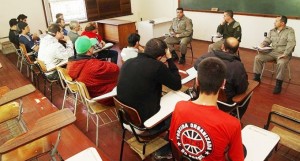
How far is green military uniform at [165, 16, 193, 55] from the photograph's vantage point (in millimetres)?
5227

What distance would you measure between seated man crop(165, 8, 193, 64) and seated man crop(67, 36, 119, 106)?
8.97ft

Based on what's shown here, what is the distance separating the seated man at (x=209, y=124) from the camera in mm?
1246

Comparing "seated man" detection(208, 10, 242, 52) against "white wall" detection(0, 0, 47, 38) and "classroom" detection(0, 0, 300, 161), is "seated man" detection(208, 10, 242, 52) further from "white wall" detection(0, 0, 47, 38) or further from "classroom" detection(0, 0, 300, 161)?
"white wall" detection(0, 0, 47, 38)

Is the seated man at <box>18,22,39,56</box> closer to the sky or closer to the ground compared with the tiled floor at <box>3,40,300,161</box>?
closer to the sky

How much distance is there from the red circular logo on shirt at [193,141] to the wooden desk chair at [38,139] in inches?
30.8

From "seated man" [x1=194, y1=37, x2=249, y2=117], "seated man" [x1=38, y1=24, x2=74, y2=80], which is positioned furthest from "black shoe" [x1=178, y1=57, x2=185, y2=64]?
"seated man" [x1=194, y1=37, x2=249, y2=117]

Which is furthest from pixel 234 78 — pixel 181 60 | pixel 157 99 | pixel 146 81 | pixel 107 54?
pixel 181 60

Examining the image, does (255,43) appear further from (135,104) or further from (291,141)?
→ (135,104)

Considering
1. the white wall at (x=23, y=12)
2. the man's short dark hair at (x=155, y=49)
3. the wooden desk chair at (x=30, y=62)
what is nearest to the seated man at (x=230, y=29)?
the man's short dark hair at (x=155, y=49)

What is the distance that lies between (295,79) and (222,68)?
141 inches

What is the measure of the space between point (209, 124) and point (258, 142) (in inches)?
22.6

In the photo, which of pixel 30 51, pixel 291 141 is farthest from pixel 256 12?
pixel 30 51

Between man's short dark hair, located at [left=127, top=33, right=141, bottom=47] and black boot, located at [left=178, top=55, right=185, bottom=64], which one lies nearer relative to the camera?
man's short dark hair, located at [left=127, top=33, right=141, bottom=47]

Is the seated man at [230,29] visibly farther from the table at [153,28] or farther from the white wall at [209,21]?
the table at [153,28]
